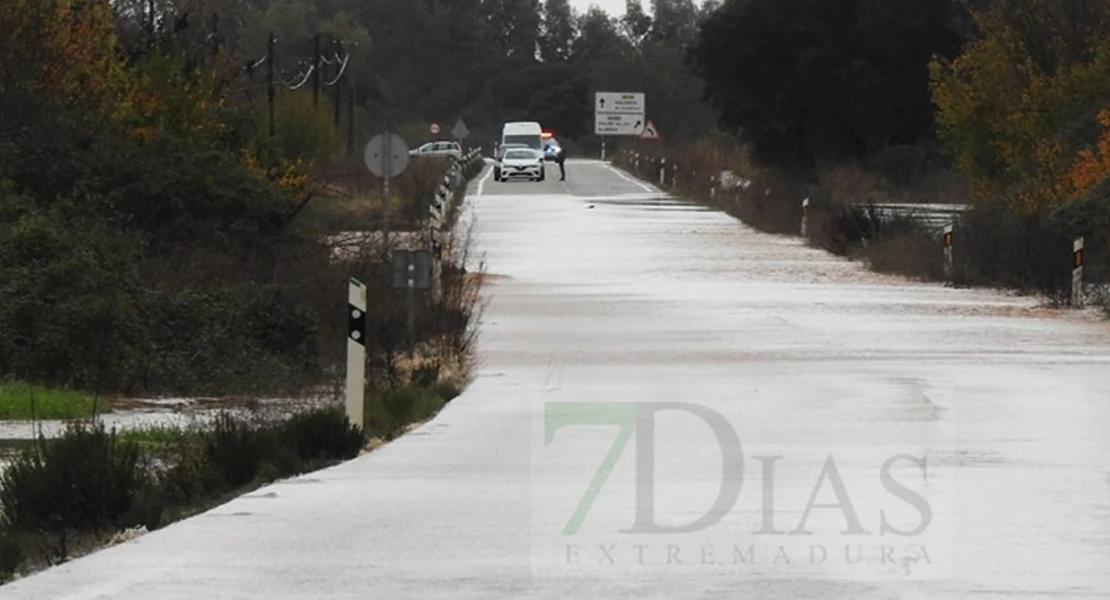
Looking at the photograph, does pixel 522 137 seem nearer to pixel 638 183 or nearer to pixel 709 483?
pixel 638 183

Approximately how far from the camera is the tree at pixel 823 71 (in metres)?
79.5

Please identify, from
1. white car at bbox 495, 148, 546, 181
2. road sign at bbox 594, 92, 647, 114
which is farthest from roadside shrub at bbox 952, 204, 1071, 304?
road sign at bbox 594, 92, 647, 114

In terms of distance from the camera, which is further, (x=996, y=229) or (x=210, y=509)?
(x=996, y=229)

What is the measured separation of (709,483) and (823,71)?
6743 cm

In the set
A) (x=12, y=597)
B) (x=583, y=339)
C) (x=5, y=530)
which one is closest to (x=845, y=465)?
(x=5, y=530)

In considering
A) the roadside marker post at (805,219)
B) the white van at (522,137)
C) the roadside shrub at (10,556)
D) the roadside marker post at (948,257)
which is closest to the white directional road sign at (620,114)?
the white van at (522,137)

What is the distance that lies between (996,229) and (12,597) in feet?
105

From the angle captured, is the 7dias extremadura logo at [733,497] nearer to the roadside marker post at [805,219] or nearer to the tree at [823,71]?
the roadside marker post at [805,219]

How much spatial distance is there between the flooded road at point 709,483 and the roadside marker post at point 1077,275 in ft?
7.81

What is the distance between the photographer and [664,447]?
16.4m

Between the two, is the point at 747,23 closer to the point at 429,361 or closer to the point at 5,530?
the point at 429,361

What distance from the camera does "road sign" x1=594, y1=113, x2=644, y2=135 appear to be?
450ft

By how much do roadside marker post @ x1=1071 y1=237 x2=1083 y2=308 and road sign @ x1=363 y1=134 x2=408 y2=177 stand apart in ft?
34.4

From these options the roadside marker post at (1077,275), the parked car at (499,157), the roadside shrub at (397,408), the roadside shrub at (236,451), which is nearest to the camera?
the roadside shrub at (236,451)
